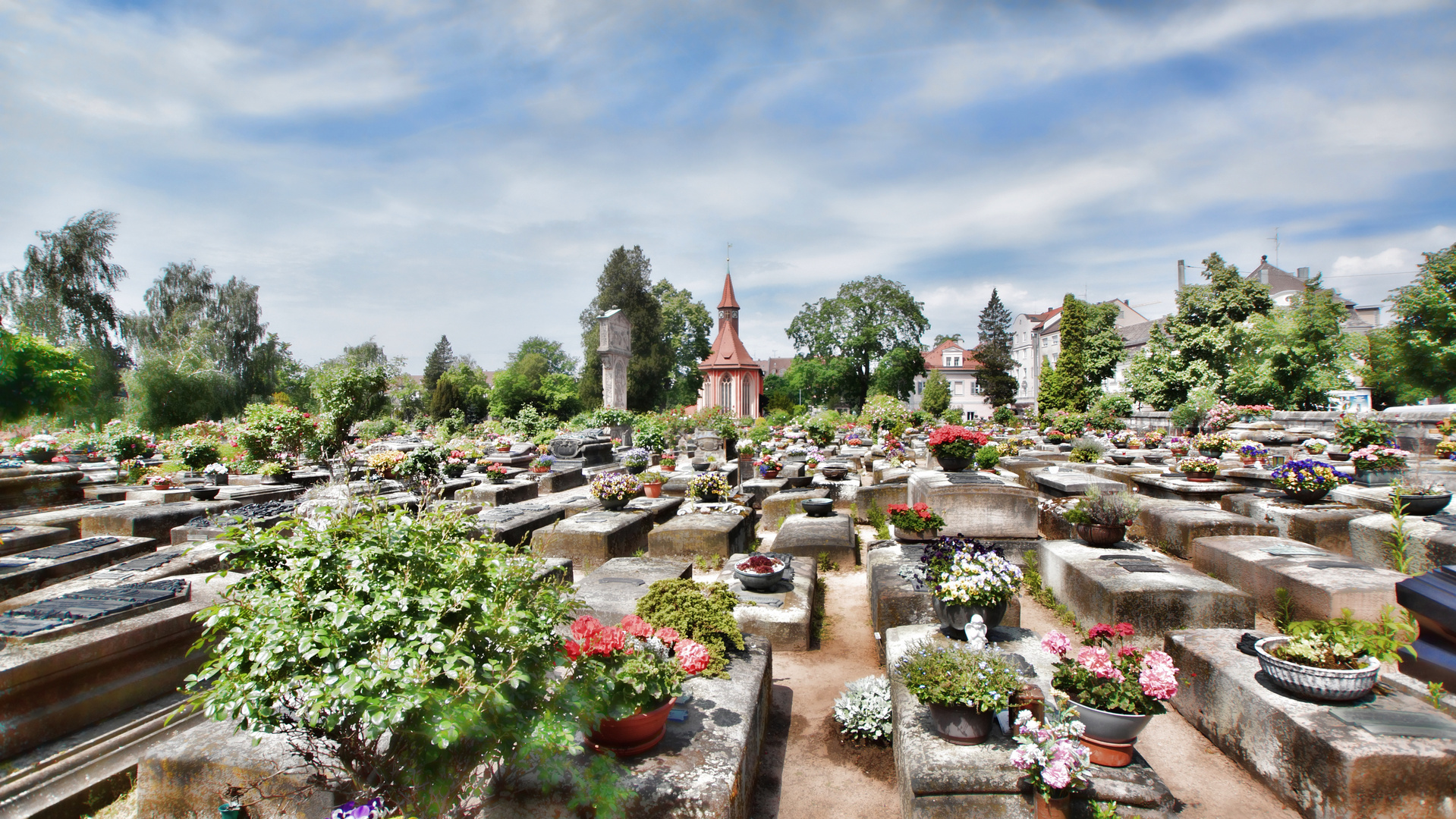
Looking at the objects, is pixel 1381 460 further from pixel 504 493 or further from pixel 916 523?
pixel 504 493

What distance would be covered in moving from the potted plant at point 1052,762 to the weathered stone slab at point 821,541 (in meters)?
5.12

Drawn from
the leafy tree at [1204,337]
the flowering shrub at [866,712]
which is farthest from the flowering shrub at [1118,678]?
the leafy tree at [1204,337]

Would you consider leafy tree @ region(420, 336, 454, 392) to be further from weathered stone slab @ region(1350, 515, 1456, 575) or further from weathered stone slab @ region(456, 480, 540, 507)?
weathered stone slab @ region(1350, 515, 1456, 575)

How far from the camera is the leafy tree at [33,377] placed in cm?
1245

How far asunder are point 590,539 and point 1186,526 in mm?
7826

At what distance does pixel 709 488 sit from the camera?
11305 millimetres

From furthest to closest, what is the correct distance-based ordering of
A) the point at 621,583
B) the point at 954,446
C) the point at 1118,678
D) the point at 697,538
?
the point at 954,446, the point at 697,538, the point at 621,583, the point at 1118,678

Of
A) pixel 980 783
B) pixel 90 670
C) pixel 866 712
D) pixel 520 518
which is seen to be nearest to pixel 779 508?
pixel 520 518

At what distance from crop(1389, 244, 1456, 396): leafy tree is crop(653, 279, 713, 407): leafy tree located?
4207 centimetres

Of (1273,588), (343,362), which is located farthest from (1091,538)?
(343,362)

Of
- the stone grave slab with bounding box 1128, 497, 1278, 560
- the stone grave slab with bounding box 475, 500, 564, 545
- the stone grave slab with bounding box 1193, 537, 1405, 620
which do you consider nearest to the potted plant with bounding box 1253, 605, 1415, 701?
the stone grave slab with bounding box 1193, 537, 1405, 620

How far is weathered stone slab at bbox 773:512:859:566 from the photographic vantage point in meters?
8.52

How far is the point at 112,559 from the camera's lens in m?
6.24

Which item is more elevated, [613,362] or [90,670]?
[613,362]
